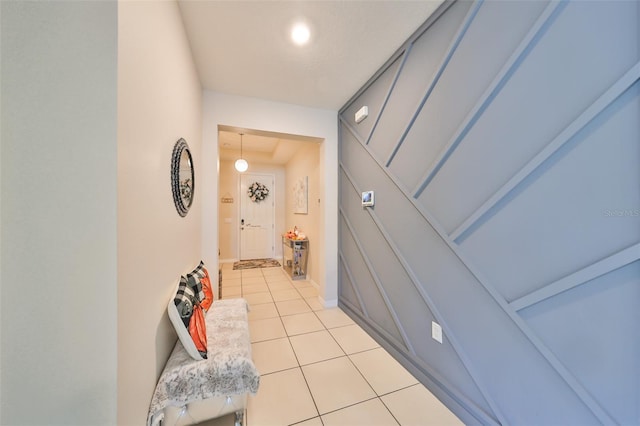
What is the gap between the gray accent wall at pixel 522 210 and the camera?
79cm

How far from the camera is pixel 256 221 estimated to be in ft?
19.2

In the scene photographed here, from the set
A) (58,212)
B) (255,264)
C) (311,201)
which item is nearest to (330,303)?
(311,201)

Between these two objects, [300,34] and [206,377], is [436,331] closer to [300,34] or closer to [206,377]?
[206,377]

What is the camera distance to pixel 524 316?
1032mm

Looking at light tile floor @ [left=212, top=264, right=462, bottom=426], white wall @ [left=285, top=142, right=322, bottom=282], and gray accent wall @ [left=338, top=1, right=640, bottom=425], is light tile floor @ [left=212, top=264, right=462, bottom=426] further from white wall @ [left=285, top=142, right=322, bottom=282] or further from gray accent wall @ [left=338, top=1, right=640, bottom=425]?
white wall @ [left=285, top=142, right=322, bottom=282]

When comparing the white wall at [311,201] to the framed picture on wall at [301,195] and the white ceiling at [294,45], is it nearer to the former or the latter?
the framed picture on wall at [301,195]

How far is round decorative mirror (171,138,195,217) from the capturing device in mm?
1435

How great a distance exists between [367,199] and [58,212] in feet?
6.88

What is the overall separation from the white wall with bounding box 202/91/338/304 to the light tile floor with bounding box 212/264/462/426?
2.22 feet

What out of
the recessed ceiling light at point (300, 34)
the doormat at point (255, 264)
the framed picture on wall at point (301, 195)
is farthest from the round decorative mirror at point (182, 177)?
the doormat at point (255, 264)

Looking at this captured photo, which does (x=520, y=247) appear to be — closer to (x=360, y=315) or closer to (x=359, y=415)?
(x=359, y=415)

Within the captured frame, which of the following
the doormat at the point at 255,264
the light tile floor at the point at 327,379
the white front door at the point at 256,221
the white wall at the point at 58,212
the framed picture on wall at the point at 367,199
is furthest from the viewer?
the white front door at the point at 256,221

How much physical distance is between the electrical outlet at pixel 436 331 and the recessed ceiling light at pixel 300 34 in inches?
96.9

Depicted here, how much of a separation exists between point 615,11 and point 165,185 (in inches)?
86.7
